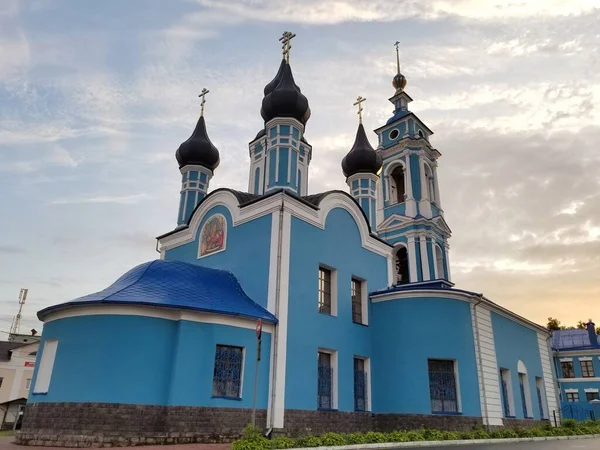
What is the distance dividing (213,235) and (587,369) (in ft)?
101

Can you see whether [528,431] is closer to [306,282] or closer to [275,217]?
[306,282]

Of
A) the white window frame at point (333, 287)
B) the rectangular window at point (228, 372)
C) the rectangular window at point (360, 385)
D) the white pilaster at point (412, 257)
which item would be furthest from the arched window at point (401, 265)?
the rectangular window at point (228, 372)

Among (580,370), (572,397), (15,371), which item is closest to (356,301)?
(15,371)

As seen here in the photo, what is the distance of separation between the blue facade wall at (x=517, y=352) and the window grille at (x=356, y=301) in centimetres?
427

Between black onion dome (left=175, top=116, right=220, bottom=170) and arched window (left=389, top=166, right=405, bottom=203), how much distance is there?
937 cm

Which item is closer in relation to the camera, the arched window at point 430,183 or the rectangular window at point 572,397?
the arched window at point 430,183

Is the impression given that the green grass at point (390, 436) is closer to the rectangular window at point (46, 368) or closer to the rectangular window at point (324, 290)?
the rectangular window at point (324, 290)

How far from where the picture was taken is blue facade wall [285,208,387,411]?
40.7ft

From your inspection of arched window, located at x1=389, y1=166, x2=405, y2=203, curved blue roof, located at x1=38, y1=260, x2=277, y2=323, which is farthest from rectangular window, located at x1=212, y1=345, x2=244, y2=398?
arched window, located at x1=389, y1=166, x2=405, y2=203

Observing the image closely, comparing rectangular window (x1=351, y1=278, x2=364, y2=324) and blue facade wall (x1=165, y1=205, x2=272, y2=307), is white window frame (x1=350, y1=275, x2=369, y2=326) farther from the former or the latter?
blue facade wall (x1=165, y1=205, x2=272, y2=307)

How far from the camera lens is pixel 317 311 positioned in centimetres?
1344

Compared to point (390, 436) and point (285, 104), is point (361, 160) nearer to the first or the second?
point (285, 104)

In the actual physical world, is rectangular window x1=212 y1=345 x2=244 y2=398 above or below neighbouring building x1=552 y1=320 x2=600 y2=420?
below

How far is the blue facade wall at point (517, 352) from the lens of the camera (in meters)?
15.5
